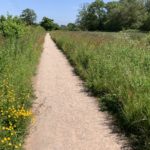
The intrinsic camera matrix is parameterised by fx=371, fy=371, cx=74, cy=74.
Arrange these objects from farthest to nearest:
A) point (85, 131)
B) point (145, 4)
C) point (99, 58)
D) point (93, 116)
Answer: point (145, 4) < point (99, 58) < point (93, 116) < point (85, 131)

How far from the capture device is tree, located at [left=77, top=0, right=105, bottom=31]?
9875 centimetres

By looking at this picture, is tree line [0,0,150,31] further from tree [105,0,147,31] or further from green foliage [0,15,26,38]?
green foliage [0,15,26,38]

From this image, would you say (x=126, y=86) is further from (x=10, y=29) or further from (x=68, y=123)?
(x=10, y=29)

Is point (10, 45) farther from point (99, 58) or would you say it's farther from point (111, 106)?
point (111, 106)

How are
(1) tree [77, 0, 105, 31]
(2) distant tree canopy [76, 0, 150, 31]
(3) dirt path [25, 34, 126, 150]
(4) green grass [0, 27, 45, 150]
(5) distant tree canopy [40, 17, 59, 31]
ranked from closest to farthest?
(4) green grass [0, 27, 45, 150] < (3) dirt path [25, 34, 126, 150] < (2) distant tree canopy [76, 0, 150, 31] < (1) tree [77, 0, 105, 31] < (5) distant tree canopy [40, 17, 59, 31]

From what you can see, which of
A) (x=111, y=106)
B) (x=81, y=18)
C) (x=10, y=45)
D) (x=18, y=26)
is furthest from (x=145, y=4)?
(x=111, y=106)

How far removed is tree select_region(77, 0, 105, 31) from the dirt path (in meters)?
86.7

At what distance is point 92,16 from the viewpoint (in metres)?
104

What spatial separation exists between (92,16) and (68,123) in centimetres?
9787

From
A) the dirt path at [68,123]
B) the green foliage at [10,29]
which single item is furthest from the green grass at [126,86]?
the green foliage at [10,29]

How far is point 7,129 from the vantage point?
19.7 feet

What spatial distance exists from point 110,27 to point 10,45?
219 ft

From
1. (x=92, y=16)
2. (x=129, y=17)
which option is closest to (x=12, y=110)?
(x=129, y=17)

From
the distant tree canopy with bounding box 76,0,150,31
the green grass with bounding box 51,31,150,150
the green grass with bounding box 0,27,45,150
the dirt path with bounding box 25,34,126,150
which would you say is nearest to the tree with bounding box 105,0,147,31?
the distant tree canopy with bounding box 76,0,150,31
